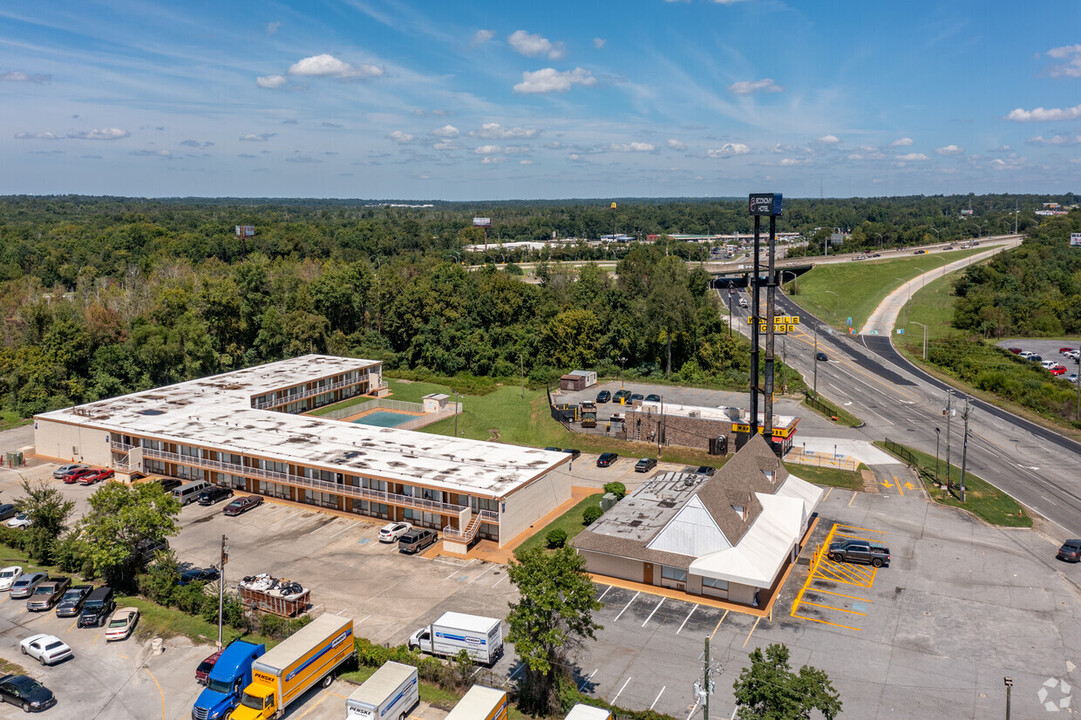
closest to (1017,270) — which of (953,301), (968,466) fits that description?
(953,301)

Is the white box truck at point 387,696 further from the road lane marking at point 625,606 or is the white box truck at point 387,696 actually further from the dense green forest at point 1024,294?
the dense green forest at point 1024,294

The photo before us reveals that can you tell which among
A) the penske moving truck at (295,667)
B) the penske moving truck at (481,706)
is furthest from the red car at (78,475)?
the penske moving truck at (481,706)

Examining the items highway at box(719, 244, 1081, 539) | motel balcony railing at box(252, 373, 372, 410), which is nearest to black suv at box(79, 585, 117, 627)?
motel balcony railing at box(252, 373, 372, 410)

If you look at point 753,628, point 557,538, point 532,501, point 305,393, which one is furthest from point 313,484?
point 753,628

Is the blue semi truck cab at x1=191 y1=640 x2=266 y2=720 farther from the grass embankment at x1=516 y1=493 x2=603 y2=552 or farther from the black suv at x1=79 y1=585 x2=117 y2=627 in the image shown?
the grass embankment at x1=516 y1=493 x2=603 y2=552

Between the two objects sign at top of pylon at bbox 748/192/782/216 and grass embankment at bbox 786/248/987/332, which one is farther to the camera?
grass embankment at bbox 786/248/987/332

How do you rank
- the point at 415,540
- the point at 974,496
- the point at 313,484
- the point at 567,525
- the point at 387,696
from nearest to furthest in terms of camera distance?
the point at 387,696 → the point at 415,540 → the point at 567,525 → the point at 313,484 → the point at 974,496

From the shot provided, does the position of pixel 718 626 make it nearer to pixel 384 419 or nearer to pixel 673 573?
pixel 673 573
